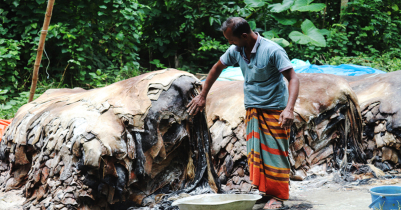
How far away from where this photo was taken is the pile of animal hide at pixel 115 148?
2.49 meters

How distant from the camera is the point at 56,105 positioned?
128 inches

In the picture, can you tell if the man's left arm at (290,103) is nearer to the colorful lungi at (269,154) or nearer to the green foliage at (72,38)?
the colorful lungi at (269,154)

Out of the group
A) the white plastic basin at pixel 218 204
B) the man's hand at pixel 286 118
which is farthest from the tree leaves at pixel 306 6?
the white plastic basin at pixel 218 204

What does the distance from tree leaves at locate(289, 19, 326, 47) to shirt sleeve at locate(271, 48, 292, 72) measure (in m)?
4.83

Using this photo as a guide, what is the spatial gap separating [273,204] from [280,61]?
1.06 metres

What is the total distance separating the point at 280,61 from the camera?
2.45m

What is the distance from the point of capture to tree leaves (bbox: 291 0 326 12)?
23.5 ft

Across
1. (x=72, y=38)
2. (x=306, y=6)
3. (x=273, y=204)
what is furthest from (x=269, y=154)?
(x=306, y=6)

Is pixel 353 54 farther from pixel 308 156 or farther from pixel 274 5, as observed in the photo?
pixel 308 156

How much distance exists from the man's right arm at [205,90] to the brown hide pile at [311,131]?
0.83m

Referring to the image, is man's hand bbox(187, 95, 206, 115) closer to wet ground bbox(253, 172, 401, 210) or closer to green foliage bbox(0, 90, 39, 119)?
wet ground bbox(253, 172, 401, 210)

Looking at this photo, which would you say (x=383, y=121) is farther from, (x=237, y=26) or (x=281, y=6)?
(x=281, y=6)

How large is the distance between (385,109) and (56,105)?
347cm

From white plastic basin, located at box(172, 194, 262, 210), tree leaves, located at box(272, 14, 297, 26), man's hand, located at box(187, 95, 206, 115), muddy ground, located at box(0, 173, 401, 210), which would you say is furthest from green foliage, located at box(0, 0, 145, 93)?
white plastic basin, located at box(172, 194, 262, 210)
